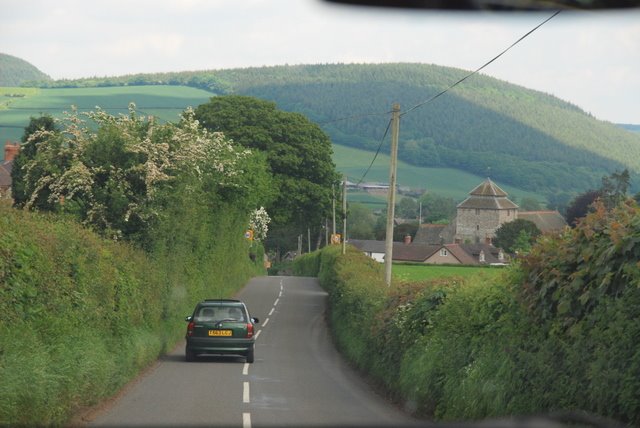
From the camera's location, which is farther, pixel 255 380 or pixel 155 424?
pixel 255 380

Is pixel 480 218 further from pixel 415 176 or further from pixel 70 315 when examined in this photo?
pixel 70 315

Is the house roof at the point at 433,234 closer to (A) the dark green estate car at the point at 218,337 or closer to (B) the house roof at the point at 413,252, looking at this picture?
(B) the house roof at the point at 413,252

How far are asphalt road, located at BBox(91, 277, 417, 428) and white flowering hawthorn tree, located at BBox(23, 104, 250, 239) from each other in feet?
14.4

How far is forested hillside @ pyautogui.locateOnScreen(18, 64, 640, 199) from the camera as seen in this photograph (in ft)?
469

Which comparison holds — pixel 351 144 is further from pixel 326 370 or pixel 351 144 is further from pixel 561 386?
pixel 561 386

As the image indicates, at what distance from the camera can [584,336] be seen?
11.1 m

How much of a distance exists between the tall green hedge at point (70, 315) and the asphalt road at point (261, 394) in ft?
2.37

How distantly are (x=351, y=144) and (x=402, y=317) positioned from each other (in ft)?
479

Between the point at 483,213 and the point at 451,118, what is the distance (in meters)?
42.6

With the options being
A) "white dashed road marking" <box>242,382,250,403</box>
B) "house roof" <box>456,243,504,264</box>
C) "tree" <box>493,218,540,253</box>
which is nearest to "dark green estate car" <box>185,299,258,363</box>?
"white dashed road marking" <box>242,382,250,403</box>

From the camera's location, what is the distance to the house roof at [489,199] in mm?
91688

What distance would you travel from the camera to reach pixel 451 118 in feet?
501

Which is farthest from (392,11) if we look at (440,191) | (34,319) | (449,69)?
(440,191)

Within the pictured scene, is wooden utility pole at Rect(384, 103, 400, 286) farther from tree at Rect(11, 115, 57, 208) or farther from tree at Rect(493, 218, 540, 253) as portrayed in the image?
tree at Rect(493, 218, 540, 253)
